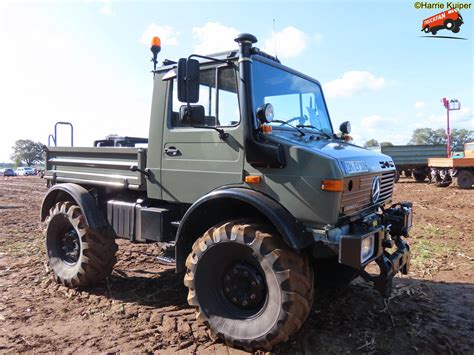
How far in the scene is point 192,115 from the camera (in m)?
3.76

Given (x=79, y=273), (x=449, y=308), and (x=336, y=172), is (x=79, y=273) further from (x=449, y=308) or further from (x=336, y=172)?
(x=449, y=308)

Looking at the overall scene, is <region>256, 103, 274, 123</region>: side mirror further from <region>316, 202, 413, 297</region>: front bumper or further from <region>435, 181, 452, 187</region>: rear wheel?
<region>435, 181, 452, 187</region>: rear wheel

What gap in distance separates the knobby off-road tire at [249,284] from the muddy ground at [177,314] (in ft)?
0.83

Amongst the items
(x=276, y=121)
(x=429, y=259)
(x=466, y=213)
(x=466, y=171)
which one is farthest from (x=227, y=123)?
(x=466, y=171)

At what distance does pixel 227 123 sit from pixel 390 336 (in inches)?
98.4

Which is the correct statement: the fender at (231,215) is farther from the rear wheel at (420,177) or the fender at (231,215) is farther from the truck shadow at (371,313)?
the rear wheel at (420,177)

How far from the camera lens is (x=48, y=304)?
4617 millimetres

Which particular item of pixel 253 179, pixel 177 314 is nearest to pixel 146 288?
pixel 177 314

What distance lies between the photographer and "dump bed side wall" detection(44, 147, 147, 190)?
4582 mm

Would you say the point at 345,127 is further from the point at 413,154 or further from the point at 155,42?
the point at 413,154

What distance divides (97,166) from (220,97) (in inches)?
85.5

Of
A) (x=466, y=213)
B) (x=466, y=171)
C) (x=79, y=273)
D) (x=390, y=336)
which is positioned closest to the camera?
(x=390, y=336)

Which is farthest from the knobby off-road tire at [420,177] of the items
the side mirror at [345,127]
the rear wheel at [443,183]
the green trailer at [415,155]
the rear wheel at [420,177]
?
the side mirror at [345,127]

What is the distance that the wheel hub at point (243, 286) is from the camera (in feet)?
11.3
